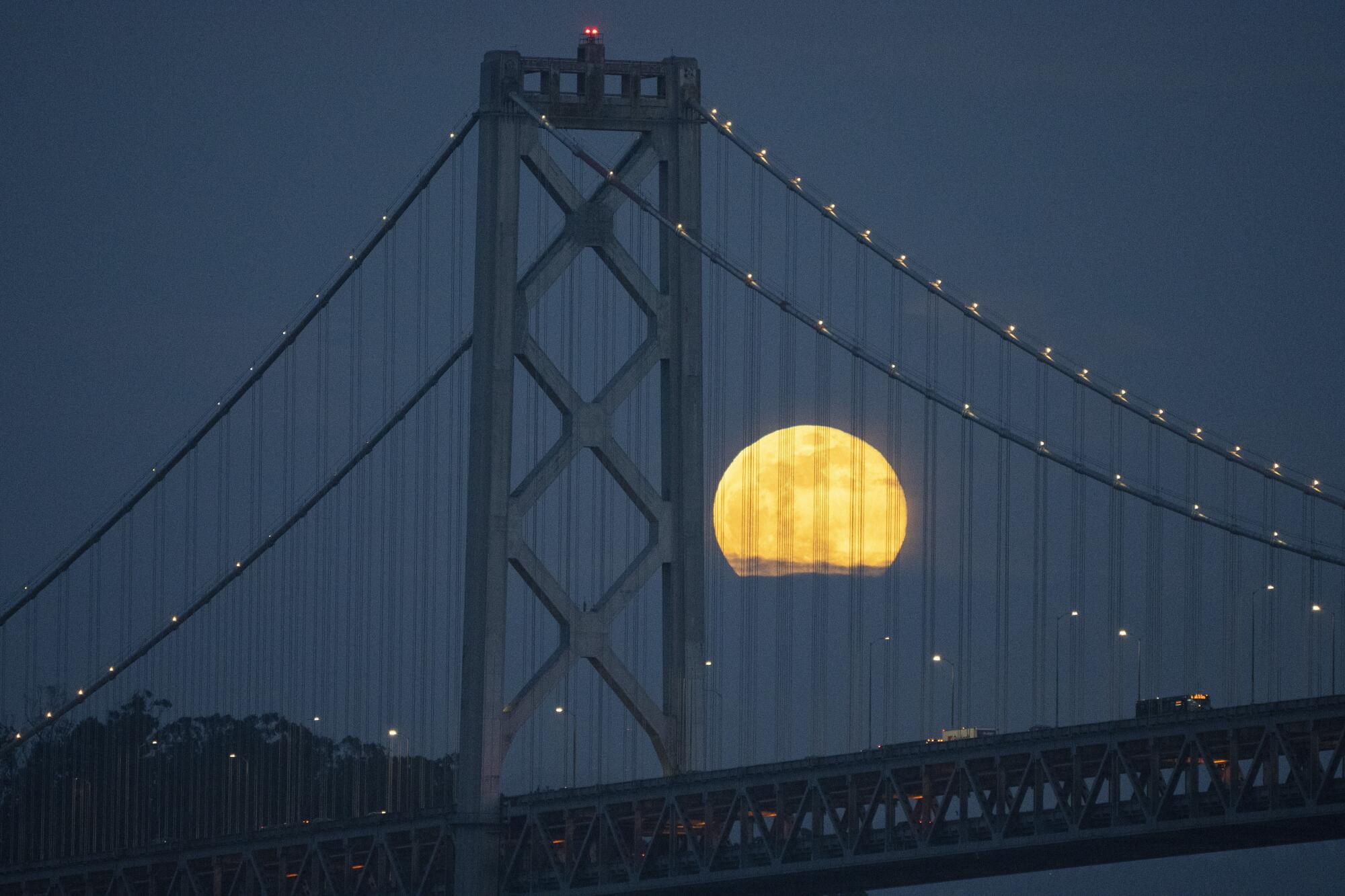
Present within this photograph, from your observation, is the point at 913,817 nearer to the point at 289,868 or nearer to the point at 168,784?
the point at 289,868

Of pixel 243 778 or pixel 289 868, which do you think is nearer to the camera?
pixel 289 868

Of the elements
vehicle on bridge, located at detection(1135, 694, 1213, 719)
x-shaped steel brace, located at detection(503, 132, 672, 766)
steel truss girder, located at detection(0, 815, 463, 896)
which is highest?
A: x-shaped steel brace, located at detection(503, 132, 672, 766)

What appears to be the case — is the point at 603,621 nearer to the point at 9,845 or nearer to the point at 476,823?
the point at 476,823

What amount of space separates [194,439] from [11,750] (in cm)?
1192

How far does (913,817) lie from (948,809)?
0.75 metres

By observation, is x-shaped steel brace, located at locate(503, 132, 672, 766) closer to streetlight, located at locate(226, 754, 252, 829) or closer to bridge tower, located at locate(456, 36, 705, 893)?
bridge tower, located at locate(456, 36, 705, 893)

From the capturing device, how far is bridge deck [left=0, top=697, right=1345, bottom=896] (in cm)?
5853

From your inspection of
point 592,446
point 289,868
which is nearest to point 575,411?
point 592,446

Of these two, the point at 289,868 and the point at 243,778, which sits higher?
the point at 243,778

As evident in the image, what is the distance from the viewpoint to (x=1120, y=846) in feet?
204

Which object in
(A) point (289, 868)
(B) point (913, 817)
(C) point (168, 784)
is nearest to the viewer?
(B) point (913, 817)

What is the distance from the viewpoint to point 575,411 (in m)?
68.3

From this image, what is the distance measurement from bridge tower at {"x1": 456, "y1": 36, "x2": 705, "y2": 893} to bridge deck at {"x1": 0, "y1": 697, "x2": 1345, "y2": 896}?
66.0 inches

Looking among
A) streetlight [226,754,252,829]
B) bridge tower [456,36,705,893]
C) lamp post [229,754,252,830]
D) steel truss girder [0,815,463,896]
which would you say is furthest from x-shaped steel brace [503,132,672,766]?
streetlight [226,754,252,829]
